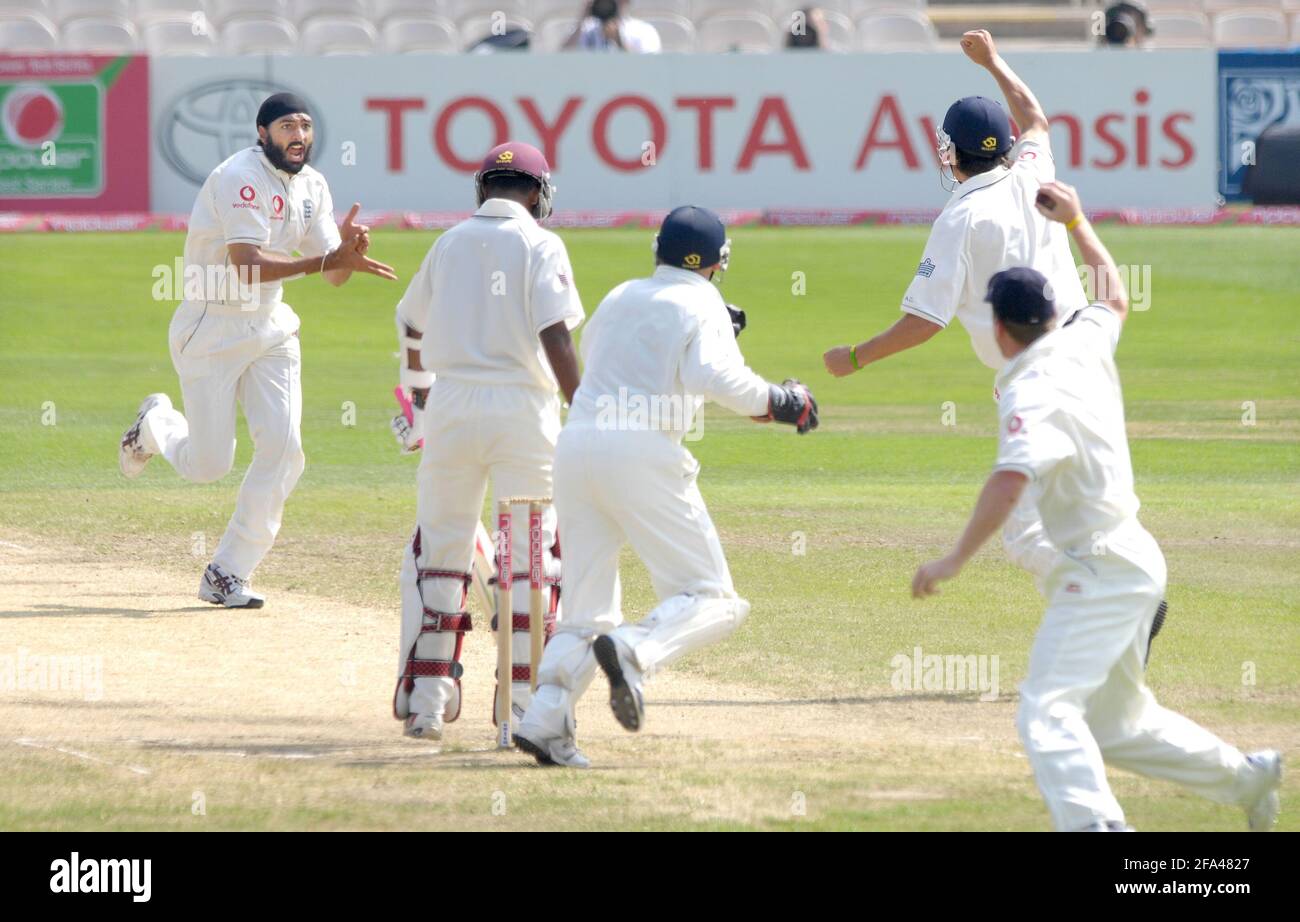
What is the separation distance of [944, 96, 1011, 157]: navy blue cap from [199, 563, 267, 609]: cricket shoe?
4.31 meters

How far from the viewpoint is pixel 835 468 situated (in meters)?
16.0

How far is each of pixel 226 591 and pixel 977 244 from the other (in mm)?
4329

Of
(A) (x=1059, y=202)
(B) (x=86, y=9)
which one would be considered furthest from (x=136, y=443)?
(B) (x=86, y=9)

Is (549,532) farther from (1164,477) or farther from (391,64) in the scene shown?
(391,64)

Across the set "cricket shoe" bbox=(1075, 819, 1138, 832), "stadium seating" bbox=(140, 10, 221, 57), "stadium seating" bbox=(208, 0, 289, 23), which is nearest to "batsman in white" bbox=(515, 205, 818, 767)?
"cricket shoe" bbox=(1075, 819, 1138, 832)

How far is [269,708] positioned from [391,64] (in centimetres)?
1778

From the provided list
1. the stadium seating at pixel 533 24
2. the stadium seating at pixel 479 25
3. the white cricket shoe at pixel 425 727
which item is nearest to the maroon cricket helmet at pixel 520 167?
the white cricket shoe at pixel 425 727

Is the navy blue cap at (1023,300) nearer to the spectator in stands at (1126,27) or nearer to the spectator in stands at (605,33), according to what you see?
the spectator in stands at (605,33)

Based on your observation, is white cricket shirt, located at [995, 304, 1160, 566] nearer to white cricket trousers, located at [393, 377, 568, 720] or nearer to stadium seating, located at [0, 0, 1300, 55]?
white cricket trousers, located at [393, 377, 568, 720]

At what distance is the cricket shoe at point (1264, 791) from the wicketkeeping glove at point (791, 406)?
194 cm

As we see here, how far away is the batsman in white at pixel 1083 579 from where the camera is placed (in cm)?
598

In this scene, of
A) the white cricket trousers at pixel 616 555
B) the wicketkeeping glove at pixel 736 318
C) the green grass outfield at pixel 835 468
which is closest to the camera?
the white cricket trousers at pixel 616 555
